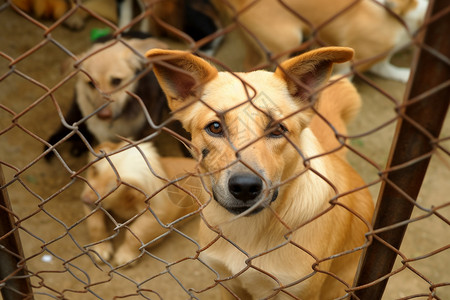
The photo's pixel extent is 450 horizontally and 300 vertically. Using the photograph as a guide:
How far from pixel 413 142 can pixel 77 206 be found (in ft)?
9.72

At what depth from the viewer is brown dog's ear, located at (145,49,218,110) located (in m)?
1.72

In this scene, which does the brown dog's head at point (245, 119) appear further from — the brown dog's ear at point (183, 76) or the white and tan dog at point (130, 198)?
the white and tan dog at point (130, 198)

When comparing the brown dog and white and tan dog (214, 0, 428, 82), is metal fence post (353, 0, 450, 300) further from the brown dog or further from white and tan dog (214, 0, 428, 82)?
white and tan dog (214, 0, 428, 82)

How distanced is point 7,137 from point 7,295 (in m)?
1.99

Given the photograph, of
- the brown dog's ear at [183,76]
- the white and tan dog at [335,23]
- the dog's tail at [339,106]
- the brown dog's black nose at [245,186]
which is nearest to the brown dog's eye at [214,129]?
the brown dog's ear at [183,76]

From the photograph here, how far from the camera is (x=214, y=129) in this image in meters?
1.93

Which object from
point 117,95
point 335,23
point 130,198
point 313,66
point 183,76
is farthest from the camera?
point 335,23

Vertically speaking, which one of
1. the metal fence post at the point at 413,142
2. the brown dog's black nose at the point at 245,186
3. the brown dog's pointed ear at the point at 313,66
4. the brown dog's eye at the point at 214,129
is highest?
the brown dog's eye at the point at 214,129

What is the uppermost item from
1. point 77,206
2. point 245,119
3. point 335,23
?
point 335,23

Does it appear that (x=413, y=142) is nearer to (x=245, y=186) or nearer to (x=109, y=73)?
(x=245, y=186)

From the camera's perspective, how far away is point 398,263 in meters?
3.37

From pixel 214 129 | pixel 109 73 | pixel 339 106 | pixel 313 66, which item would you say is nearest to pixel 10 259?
pixel 214 129

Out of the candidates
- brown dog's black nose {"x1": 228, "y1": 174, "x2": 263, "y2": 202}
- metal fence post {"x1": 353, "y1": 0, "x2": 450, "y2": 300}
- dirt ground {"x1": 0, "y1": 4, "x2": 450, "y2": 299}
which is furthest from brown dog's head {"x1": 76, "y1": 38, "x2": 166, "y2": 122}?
metal fence post {"x1": 353, "y1": 0, "x2": 450, "y2": 300}

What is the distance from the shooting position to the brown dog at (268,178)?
1.72m
